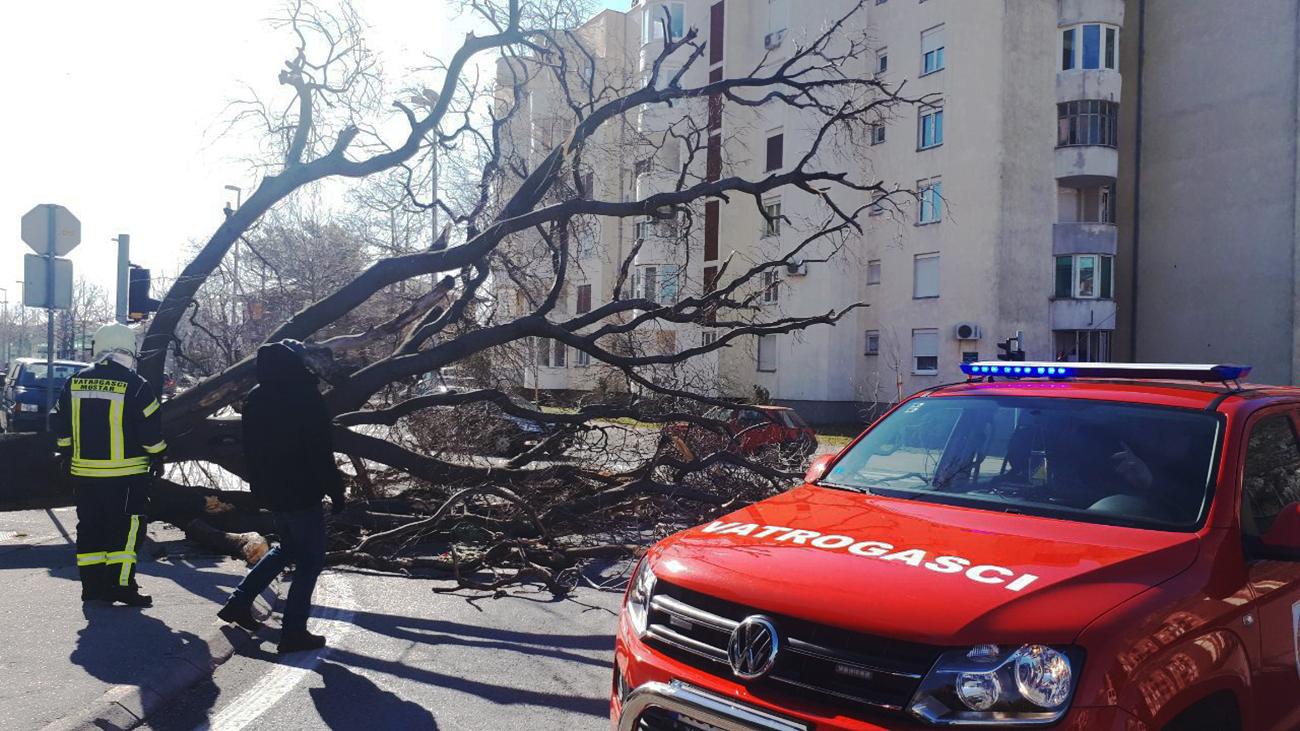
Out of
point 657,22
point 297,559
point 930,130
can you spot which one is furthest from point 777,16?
point 297,559

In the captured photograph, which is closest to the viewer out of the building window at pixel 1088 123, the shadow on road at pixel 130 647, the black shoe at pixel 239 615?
the shadow on road at pixel 130 647

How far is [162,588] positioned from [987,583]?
636 cm

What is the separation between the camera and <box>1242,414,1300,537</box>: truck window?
3457 millimetres

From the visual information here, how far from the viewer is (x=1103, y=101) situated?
3045 cm

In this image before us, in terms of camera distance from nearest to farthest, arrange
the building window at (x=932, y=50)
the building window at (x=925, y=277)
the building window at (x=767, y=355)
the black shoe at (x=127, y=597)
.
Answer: the black shoe at (x=127, y=597) → the building window at (x=932, y=50) → the building window at (x=925, y=277) → the building window at (x=767, y=355)

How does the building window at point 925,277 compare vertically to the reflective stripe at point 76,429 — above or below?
above

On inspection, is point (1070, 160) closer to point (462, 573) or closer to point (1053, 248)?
point (1053, 248)

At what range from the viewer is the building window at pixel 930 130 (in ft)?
102

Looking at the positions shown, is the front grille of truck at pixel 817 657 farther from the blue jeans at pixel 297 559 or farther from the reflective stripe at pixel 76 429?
the reflective stripe at pixel 76 429

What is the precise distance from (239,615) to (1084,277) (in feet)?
97.9

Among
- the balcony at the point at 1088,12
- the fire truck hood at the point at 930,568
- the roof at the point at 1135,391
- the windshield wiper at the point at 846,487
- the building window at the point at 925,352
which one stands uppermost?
the balcony at the point at 1088,12

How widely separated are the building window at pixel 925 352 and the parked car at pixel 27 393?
78.1ft

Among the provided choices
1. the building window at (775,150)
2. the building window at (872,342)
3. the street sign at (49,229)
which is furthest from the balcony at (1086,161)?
the street sign at (49,229)

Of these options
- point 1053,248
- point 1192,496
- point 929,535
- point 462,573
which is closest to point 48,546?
point 462,573
